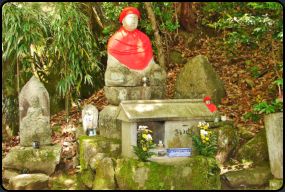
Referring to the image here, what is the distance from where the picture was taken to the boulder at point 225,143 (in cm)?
526

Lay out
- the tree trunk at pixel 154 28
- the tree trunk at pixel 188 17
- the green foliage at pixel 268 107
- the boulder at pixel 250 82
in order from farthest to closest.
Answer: the tree trunk at pixel 188 17
the boulder at pixel 250 82
the tree trunk at pixel 154 28
the green foliage at pixel 268 107

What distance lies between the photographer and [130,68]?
17.3 ft

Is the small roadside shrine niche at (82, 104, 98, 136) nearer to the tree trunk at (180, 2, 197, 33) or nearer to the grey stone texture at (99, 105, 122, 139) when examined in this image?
the grey stone texture at (99, 105, 122, 139)

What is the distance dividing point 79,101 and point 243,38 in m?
4.68

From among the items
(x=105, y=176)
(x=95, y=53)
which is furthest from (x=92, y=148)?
(x=95, y=53)

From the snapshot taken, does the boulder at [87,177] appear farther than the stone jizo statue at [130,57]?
No

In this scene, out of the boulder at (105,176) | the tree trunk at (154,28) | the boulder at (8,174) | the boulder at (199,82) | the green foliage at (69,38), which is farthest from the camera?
the tree trunk at (154,28)

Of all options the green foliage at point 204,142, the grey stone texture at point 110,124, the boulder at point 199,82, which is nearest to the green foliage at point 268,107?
the green foliage at point 204,142

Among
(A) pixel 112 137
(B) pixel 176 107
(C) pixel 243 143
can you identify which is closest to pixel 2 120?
(A) pixel 112 137

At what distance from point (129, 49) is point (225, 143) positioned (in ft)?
8.30

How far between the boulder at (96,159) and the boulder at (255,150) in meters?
2.50

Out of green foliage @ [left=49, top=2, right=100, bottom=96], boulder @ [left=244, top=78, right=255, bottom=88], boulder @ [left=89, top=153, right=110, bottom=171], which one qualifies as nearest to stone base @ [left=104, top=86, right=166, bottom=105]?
boulder @ [left=89, top=153, right=110, bottom=171]

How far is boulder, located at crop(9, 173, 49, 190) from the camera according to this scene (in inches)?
172

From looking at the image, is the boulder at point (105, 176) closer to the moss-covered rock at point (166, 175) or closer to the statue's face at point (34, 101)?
the moss-covered rock at point (166, 175)
